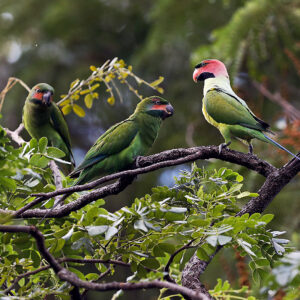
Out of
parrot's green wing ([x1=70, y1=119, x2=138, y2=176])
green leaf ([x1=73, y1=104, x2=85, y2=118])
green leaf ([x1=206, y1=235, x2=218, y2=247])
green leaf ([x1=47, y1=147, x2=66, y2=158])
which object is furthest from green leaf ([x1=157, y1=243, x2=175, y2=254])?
green leaf ([x1=73, y1=104, x2=85, y2=118])

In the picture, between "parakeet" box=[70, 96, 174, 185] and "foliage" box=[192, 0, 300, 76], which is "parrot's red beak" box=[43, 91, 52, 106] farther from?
"foliage" box=[192, 0, 300, 76]

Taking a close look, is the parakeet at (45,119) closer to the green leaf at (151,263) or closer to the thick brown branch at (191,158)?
the thick brown branch at (191,158)

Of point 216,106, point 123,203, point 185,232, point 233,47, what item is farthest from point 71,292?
point 123,203

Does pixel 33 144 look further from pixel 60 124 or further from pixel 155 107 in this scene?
pixel 60 124

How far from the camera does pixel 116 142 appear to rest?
5.00 feet

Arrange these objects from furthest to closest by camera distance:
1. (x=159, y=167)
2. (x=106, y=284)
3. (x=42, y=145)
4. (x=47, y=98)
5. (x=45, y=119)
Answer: (x=45, y=119) → (x=47, y=98) → (x=42, y=145) → (x=159, y=167) → (x=106, y=284)

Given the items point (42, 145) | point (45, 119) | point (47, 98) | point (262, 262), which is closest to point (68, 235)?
point (42, 145)

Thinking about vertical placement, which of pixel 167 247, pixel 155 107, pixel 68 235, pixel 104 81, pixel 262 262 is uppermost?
pixel 104 81

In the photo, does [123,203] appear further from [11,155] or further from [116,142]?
[11,155]

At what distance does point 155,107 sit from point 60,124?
71cm

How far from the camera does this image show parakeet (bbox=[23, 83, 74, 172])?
207cm

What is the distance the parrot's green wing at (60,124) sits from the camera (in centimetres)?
214

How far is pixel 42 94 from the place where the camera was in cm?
207

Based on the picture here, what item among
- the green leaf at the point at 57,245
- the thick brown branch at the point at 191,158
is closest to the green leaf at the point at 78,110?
the thick brown branch at the point at 191,158
